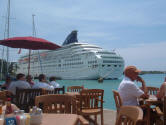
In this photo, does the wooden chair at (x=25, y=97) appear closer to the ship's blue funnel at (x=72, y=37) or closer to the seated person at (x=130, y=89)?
the seated person at (x=130, y=89)

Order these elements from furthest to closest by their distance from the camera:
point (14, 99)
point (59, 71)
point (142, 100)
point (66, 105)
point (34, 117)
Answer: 1. point (59, 71)
2. point (14, 99)
3. point (142, 100)
4. point (66, 105)
5. point (34, 117)

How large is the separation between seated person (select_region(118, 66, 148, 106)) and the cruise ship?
33673 millimetres

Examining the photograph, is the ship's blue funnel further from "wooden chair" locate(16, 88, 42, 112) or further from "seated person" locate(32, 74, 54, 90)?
"wooden chair" locate(16, 88, 42, 112)

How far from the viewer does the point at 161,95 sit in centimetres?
257

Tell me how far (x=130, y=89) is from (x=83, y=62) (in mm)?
35875

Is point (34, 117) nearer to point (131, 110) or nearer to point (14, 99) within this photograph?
point (131, 110)

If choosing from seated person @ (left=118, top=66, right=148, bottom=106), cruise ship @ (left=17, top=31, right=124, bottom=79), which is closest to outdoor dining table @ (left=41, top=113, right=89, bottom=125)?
seated person @ (left=118, top=66, right=148, bottom=106)

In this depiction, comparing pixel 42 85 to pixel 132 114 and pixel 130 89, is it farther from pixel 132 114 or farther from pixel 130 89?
pixel 132 114

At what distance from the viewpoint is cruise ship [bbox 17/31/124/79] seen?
37.3 meters

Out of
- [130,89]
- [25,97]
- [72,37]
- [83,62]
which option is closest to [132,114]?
[130,89]

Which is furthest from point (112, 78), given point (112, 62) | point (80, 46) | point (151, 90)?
point (151, 90)

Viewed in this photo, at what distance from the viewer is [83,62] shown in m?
38.4

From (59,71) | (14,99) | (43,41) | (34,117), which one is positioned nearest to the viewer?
(34,117)

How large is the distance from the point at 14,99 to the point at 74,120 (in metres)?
2.42
